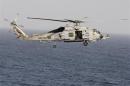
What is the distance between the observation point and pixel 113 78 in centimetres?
16775

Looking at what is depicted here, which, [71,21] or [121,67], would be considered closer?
[71,21]

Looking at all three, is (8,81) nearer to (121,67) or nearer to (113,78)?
(113,78)

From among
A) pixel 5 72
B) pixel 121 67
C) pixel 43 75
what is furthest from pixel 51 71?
pixel 121 67

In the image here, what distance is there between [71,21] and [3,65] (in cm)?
15037

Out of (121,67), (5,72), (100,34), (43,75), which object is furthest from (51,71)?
(100,34)

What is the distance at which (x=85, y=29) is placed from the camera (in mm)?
50531

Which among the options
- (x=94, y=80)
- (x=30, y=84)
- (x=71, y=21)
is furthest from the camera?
(x=94, y=80)

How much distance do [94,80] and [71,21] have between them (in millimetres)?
112502

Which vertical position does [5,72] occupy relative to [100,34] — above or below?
below

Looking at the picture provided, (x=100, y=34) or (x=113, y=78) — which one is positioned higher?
(x=100, y=34)

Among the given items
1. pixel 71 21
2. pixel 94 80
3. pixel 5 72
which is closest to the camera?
pixel 71 21

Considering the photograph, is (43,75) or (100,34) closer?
(100,34)

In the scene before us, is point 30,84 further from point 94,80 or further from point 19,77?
point 94,80

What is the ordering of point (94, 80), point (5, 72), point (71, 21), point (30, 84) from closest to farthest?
point (71, 21)
point (30, 84)
point (94, 80)
point (5, 72)
